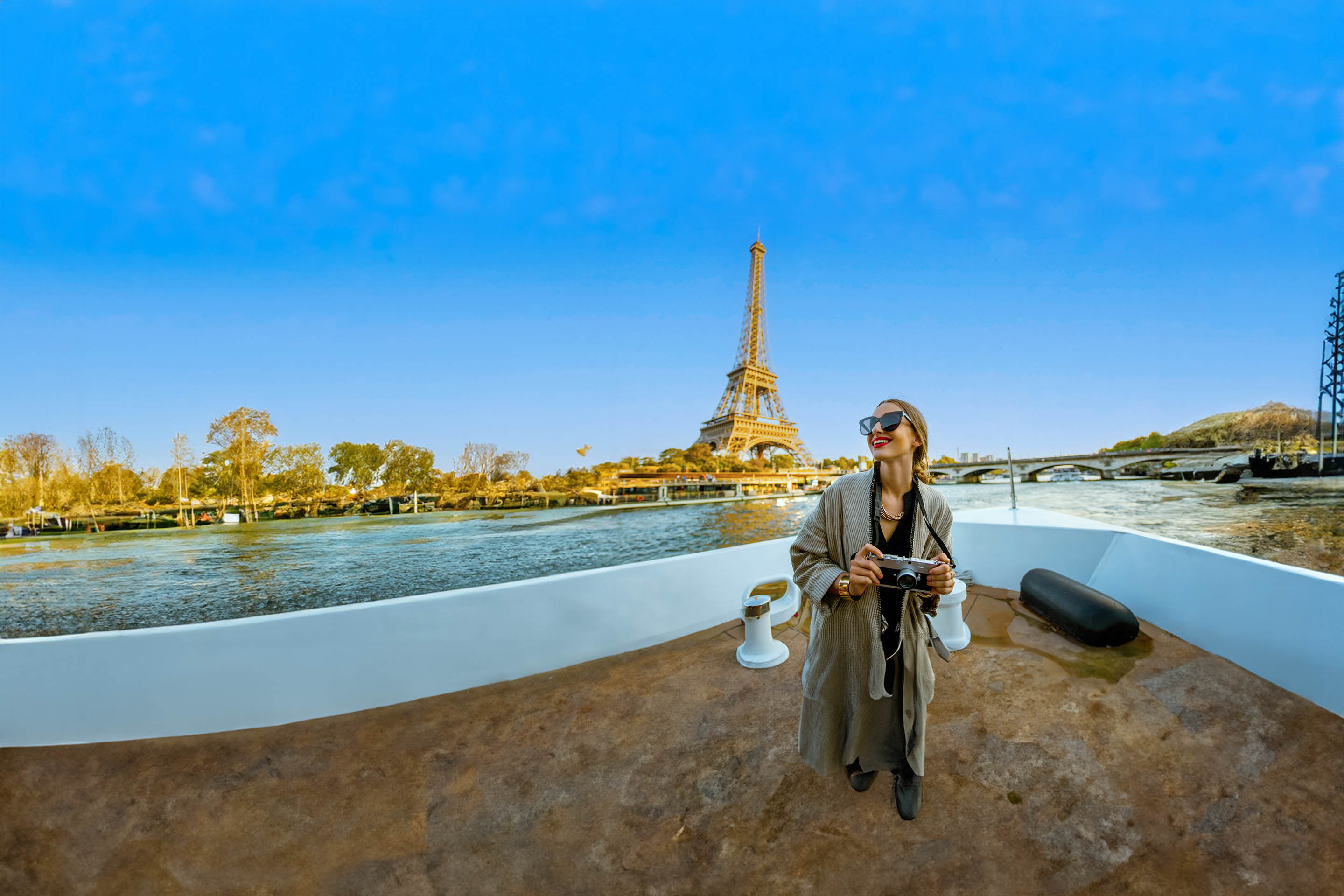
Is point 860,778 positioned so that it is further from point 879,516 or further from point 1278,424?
point 1278,424

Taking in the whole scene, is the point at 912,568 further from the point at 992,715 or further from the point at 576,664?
the point at 576,664

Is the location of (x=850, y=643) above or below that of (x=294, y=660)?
above

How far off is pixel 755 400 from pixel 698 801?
93.2ft

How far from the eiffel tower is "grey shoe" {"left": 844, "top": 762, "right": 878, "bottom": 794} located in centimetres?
2550

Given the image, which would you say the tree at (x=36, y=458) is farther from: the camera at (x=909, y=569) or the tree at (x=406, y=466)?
the camera at (x=909, y=569)

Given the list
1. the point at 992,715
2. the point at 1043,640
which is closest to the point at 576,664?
the point at 992,715

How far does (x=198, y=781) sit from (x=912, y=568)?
296cm

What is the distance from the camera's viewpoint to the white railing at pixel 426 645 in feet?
7.07

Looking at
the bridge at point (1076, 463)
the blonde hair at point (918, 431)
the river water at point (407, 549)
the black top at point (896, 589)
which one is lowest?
the river water at point (407, 549)

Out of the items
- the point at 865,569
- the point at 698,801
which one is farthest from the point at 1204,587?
the point at 698,801

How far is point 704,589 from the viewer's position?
356 centimetres

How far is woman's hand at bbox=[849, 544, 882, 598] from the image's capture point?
1253 millimetres

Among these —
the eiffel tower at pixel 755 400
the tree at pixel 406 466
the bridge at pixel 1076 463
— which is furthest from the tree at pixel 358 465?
the bridge at pixel 1076 463

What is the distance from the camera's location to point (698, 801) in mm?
1713
